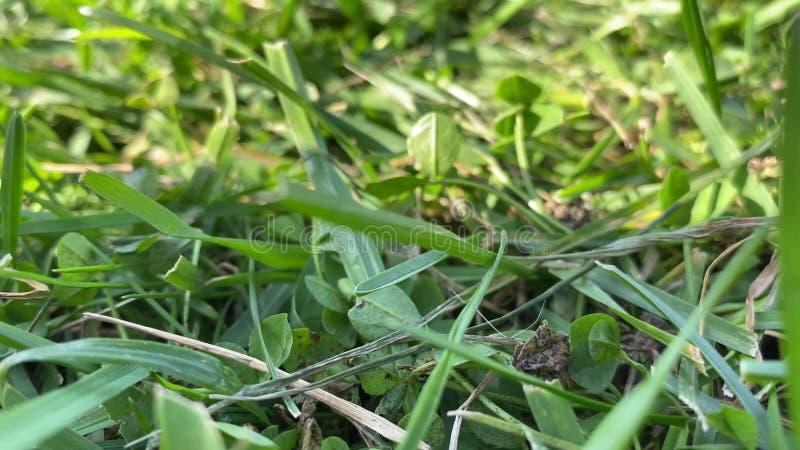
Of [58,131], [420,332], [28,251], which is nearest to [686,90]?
[420,332]

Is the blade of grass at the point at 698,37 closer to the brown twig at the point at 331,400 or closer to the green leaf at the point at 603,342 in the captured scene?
the green leaf at the point at 603,342

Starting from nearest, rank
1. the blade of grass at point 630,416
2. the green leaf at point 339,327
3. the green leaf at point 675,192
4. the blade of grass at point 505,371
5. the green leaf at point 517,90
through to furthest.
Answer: the blade of grass at point 630,416, the blade of grass at point 505,371, the green leaf at point 339,327, the green leaf at point 675,192, the green leaf at point 517,90

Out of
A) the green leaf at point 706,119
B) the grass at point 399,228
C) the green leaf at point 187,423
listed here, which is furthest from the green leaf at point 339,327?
the green leaf at point 706,119

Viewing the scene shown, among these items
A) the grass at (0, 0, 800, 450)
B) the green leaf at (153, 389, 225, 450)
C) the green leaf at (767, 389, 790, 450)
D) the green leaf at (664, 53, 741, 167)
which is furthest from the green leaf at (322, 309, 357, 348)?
the green leaf at (664, 53, 741, 167)

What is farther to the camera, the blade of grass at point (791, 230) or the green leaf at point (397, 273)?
the green leaf at point (397, 273)

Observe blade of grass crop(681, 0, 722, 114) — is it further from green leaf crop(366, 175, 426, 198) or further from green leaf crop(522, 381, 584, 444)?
green leaf crop(522, 381, 584, 444)

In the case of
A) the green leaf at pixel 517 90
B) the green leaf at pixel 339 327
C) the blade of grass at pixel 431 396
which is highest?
the green leaf at pixel 517 90

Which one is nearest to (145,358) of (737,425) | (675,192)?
(737,425)
